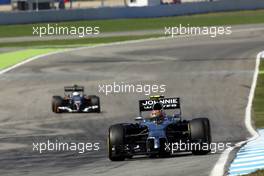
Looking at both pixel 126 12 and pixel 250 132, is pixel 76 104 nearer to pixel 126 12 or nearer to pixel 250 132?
pixel 250 132

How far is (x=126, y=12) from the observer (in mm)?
80000

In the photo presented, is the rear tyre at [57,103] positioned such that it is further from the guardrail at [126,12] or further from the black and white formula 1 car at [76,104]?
the guardrail at [126,12]

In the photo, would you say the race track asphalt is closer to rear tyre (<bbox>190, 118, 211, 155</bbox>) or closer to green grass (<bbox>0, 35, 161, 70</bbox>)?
rear tyre (<bbox>190, 118, 211, 155</bbox>)

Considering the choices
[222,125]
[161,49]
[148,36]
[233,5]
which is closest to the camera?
[222,125]

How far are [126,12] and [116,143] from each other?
62.9 meters

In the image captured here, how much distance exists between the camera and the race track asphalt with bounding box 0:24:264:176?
1677 cm

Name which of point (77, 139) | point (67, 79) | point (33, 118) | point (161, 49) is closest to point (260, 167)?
Result: point (77, 139)

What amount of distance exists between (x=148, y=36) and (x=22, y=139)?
42162 millimetres

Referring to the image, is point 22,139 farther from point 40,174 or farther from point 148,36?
point 148,36

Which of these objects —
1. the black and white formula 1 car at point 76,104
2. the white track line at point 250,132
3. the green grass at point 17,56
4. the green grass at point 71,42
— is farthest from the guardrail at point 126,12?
the black and white formula 1 car at point 76,104

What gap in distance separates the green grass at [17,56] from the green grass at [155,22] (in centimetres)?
1476

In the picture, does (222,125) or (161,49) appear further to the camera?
(161,49)

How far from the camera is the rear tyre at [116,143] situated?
684 inches

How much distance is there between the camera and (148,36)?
209 ft
